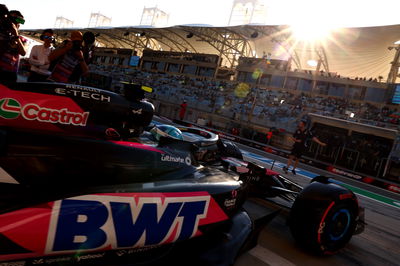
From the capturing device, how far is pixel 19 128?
1.84m

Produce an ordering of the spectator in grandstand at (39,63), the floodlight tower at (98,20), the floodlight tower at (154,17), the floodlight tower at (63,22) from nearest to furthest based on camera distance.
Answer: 1. the spectator in grandstand at (39,63)
2. the floodlight tower at (154,17)
3. the floodlight tower at (98,20)
4. the floodlight tower at (63,22)

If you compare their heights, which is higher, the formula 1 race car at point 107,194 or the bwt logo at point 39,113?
the bwt logo at point 39,113

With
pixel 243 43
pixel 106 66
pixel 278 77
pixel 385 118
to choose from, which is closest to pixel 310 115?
pixel 385 118

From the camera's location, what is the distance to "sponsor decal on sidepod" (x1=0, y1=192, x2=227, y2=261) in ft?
4.78

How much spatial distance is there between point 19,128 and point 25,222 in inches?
26.2

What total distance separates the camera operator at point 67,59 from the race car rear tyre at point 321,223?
3.01m

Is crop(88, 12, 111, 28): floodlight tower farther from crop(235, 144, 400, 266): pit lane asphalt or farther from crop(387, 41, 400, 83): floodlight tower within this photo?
crop(235, 144, 400, 266): pit lane asphalt

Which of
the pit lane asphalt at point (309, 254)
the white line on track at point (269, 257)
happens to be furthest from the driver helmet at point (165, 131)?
the white line on track at point (269, 257)

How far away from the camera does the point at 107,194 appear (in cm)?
175

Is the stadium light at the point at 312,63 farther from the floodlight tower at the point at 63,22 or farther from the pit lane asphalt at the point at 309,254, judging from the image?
the floodlight tower at the point at 63,22

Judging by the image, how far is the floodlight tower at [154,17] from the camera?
122 meters

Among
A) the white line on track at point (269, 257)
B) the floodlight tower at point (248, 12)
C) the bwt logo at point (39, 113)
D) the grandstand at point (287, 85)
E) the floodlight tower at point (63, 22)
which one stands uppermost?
the floodlight tower at point (248, 12)

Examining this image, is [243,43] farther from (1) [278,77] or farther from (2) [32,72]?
(2) [32,72]

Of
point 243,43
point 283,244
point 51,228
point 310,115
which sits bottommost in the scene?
point 283,244
